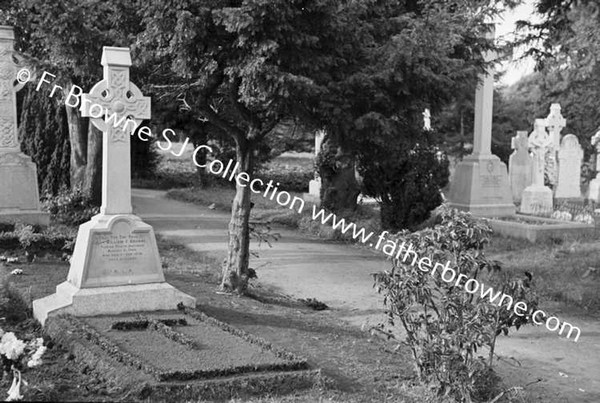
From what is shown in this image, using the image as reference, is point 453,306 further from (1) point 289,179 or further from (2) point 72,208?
(1) point 289,179

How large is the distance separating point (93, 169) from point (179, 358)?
1165cm

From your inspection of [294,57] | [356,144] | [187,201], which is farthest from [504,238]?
[187,201]

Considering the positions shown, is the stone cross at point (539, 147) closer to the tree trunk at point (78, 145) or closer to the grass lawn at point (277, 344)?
the tree trunk at point (78, 145)

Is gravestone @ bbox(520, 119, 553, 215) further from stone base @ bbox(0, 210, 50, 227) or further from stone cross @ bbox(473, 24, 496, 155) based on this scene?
stone base @ bbox(0, 210, 50, 227)

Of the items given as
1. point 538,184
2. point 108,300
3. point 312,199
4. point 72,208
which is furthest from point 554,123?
point 108,300

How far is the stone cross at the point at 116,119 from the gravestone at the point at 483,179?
10.3m

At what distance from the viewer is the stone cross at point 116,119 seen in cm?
808

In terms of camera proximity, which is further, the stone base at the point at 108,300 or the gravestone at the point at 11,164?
the gravestone at the point at 11,164

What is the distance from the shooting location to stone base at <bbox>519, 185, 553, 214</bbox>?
64.0ft

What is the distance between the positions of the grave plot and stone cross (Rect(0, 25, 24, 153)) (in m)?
8.53

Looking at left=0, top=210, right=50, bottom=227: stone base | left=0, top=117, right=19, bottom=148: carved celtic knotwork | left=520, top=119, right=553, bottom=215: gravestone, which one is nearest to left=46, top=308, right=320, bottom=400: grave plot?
left=0, top=210, right=50, bottom=227: stone base

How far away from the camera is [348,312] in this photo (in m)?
9.28

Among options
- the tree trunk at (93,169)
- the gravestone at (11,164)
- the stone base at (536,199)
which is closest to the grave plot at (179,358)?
the gravestone at (11,164)

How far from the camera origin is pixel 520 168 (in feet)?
78.3
